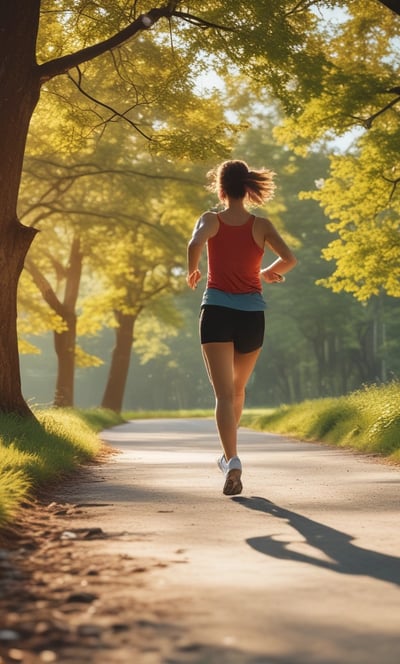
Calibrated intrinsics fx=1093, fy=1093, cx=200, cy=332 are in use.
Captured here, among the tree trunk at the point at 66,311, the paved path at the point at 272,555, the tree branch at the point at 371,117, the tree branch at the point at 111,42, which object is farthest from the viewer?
the tree trunk at the point at 66,311

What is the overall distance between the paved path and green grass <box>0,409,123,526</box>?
15.5 inches

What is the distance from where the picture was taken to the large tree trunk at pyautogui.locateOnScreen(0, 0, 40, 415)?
12.4m

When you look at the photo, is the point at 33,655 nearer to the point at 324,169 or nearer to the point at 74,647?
the point at 74,647

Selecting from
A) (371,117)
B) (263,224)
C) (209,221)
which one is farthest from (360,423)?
(209,221)

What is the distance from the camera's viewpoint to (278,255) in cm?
784

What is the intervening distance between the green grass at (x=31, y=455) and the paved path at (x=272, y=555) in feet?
1.29

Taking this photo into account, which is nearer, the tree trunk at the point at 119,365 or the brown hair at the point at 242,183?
the brown hair at the point at 242,183

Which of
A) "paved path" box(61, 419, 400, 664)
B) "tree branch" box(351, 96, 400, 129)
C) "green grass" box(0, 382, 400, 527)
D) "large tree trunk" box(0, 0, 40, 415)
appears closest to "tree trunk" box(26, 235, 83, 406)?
"green grass" box(0, 382, 400, 527)

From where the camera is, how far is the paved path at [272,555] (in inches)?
133

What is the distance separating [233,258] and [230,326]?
0.48 m

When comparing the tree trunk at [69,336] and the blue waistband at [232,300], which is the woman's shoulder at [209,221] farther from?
the tree trunk at [69,336]

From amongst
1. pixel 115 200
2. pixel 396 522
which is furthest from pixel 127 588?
pixel 115 200

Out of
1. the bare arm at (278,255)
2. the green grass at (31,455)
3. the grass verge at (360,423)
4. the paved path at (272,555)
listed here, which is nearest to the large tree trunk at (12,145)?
the green grass at (31,455)

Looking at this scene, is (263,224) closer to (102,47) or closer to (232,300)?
(232,300)
